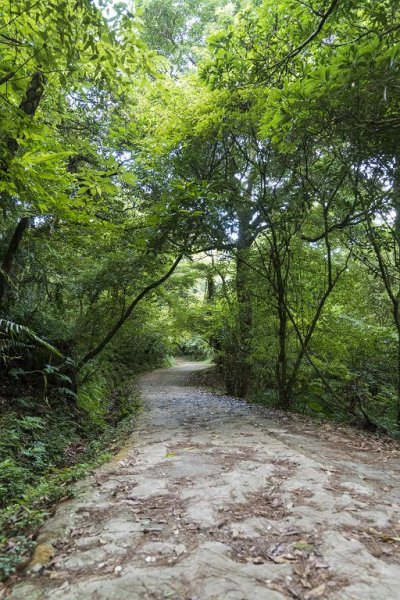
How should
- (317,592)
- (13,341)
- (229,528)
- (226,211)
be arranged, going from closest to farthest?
(317,592) → (229,528) → (13,341) → (226,211)

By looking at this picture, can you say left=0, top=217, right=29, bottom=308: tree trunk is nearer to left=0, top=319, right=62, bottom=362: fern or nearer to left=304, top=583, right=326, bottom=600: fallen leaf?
left=0, top=319, right=62, bottom=362: fern

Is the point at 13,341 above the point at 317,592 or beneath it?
above

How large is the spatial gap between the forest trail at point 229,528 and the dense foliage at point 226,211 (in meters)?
1.01

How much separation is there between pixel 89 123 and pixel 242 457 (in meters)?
8.04

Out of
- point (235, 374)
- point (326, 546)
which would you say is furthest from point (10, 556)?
point (235, 374)

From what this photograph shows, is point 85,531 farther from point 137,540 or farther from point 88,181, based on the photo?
point 88,181

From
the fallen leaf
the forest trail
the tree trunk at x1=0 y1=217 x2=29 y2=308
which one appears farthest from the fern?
the fallen leaf

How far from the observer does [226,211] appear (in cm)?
730

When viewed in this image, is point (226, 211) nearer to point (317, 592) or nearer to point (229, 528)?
point (229, 528)

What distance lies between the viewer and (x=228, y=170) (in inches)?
320

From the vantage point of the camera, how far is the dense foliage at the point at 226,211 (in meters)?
4.19

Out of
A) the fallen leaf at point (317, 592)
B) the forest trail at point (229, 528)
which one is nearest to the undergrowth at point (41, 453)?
the forest trail at point (229, 528)

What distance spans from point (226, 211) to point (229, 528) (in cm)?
575

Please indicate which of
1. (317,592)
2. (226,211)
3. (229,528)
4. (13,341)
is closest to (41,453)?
(13,341)
